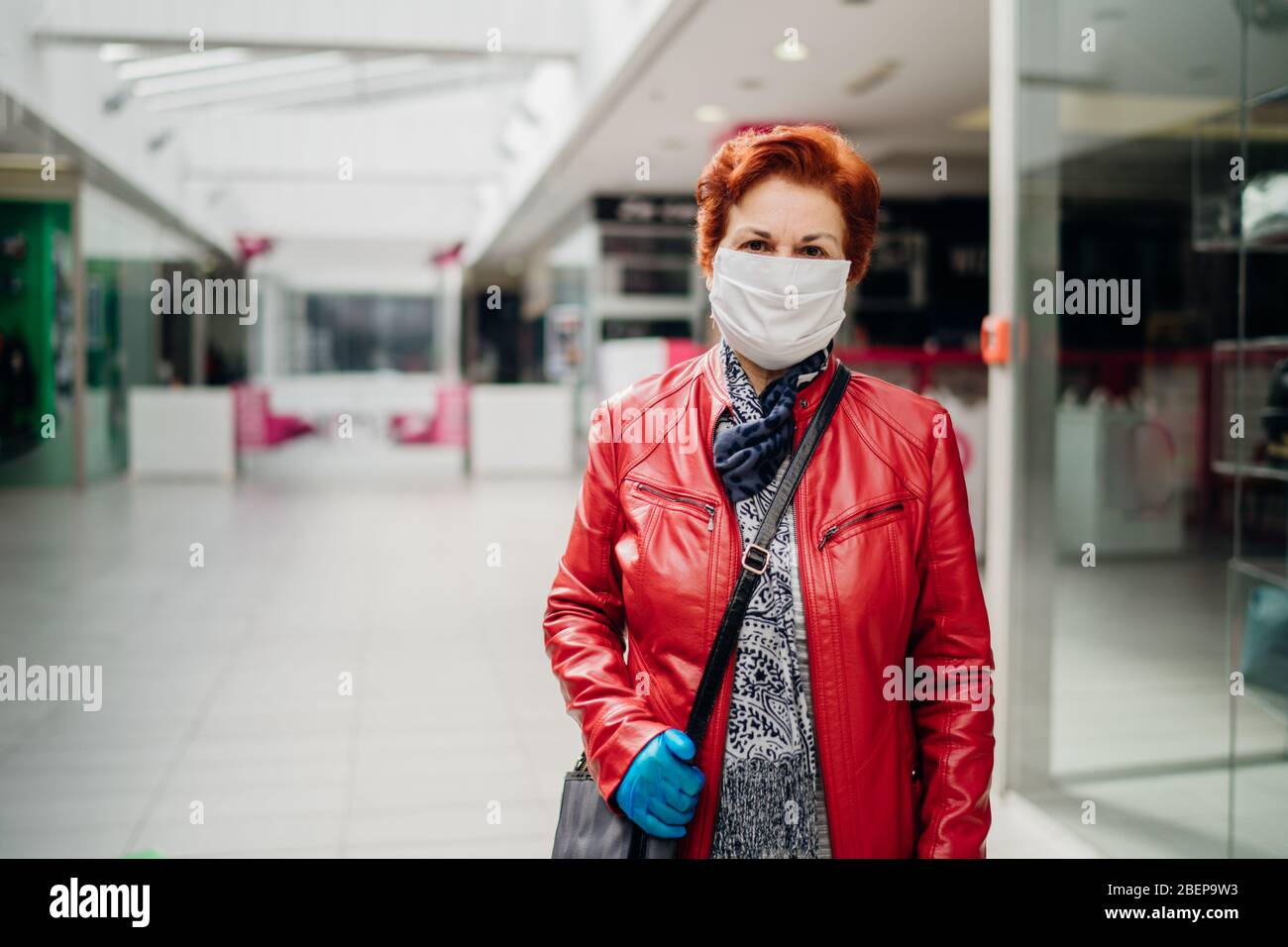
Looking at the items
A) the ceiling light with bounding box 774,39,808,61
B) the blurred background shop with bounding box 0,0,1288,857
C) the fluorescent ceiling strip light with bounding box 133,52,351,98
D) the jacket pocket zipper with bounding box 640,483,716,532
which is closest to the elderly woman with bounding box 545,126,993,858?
the jacket pocket zipper with bounding box 640,483,716,532

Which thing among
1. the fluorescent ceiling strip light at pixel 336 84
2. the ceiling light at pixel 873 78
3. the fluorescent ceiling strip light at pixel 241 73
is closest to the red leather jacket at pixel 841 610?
the ceiling light at pixel 873 78

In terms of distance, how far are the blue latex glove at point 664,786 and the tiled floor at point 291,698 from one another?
180cm

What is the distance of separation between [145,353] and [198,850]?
44.0 feet

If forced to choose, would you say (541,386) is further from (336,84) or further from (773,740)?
(773,740)

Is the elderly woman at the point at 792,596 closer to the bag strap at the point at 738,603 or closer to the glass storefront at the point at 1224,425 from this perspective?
the bag strap at the point at 738,603

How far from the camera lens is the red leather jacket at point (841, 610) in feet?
4.49

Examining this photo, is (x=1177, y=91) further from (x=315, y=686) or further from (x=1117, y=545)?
(x=1117, y=545)

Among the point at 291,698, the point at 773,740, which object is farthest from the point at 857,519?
the point at 291,698

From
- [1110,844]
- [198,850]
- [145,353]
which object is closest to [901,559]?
[1110,844]

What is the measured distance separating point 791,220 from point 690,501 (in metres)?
0.38

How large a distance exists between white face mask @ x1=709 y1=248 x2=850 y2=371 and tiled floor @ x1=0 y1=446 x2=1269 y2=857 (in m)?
2.00

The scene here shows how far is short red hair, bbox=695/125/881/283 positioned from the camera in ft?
4.61

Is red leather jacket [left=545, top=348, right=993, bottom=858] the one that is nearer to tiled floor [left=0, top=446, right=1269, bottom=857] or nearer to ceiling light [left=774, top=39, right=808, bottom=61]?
tiled floor [left=0, top=446, right=1269, bottom=857]

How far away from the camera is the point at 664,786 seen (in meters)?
Answer: 1.32
